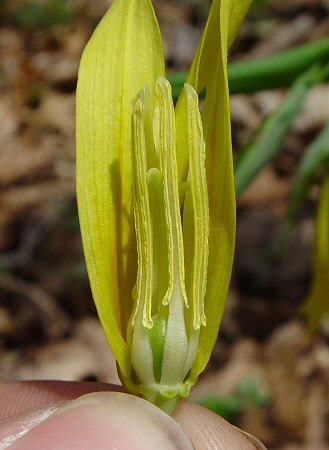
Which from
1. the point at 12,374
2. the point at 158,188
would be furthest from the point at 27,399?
the point at 12,374

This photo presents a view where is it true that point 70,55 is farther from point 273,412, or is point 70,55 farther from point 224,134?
point 224,134

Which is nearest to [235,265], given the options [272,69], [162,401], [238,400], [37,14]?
[238,400]

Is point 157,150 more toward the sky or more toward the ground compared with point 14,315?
more toward the sky

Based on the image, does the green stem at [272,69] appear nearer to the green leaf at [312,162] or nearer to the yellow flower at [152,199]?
the green leaf at [312,162]

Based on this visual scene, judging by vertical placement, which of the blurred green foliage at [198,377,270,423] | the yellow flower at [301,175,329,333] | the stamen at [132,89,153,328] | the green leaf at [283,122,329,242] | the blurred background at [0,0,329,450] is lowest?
the blurred green foliage at [198,377,270,423]

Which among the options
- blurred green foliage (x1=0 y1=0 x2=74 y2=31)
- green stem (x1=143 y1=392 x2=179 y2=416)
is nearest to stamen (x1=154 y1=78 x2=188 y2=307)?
green stem (x1=143 y1=392 x2=179 y2=416)

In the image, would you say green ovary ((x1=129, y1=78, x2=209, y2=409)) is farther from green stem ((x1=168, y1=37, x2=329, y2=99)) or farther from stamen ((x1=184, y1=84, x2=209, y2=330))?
green stem ((x1=168, y1=37, x2=329, y2=99))

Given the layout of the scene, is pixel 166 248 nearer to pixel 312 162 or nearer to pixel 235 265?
pixel 312 162
